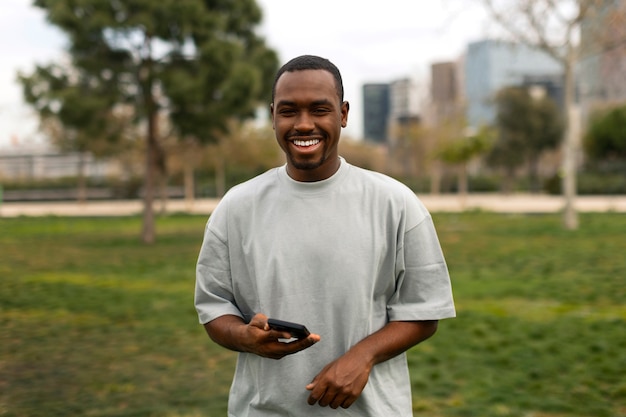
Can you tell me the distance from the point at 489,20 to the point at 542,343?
12588 millimetres

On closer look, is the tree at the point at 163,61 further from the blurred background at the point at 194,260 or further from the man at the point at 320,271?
the man at the point at 320,271

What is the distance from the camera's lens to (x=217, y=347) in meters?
6.19

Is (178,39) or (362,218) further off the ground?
(178,39)

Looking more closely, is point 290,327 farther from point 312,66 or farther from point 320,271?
point 312,66

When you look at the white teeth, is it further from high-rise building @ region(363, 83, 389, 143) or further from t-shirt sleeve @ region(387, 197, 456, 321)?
high-rise building @ region(363, 83, 389, 143)

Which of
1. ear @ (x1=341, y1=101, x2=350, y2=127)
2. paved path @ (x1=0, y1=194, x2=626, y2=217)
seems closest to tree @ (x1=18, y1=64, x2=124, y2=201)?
paved path @ (x1=0, y1=194, x2=626, y2=217)

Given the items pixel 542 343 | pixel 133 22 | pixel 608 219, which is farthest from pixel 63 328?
pixel 608 219

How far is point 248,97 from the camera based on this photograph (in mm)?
16156

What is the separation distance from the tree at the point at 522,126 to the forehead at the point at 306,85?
47810 millimetres

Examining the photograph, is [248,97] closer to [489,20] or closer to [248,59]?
[248,59]

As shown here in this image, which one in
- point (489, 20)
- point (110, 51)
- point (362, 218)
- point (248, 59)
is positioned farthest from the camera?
point (248, 59)

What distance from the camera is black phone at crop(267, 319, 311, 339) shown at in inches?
54.9

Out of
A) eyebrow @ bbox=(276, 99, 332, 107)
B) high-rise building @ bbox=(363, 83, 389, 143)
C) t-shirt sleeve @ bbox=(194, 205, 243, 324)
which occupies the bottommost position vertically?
t-shirt sleeve @ bbox=(194, 205, 243, 324)

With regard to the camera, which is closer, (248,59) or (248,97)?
(248,97)
